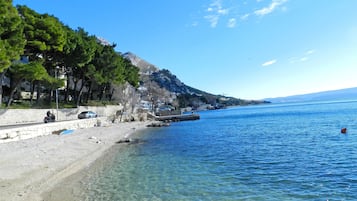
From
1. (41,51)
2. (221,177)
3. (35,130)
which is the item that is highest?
(41,51)

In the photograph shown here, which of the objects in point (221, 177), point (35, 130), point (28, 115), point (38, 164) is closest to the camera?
point (221, 177)

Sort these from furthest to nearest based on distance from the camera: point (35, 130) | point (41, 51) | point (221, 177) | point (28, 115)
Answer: point (41, 51), point (28, 115), point (35, 130), point (221, 177)

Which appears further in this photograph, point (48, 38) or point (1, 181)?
point (48, 38)

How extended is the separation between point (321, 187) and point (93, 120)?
132 ft

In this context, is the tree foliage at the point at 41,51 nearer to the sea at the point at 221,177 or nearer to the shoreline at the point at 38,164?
the shoreline at the point at 38,164

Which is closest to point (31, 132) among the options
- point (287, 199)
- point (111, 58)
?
point (287, 199)

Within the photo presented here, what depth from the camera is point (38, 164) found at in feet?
52.2

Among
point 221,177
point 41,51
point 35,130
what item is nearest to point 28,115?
point 41,51

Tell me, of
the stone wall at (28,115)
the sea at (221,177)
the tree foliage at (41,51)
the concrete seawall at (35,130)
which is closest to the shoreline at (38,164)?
the sea at (221,177)

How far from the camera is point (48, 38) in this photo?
39.5m

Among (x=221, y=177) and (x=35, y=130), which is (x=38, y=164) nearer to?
(x=221, y=177)

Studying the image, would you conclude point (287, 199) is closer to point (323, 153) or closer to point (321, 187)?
point (321, 187)

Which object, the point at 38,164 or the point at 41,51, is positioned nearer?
the point at 38,164

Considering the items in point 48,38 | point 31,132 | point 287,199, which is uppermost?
point 48,38
